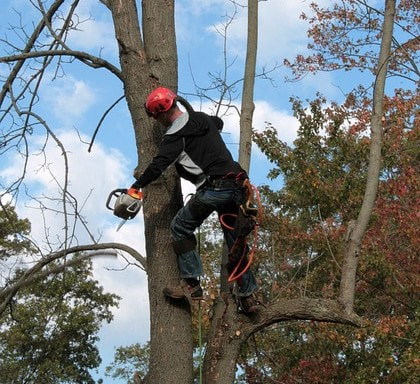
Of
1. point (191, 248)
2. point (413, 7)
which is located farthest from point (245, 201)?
point (413, 7)

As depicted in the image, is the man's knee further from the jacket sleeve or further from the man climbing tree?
the jacket sleeve

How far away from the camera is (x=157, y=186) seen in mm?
4426

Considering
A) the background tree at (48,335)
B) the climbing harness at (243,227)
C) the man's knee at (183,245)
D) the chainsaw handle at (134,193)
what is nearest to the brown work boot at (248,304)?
the climbing harness at (243,227)

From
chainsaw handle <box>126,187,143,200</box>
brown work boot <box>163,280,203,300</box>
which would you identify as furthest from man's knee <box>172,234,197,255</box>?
chainsaw handle <box>126,187,143,200</box>

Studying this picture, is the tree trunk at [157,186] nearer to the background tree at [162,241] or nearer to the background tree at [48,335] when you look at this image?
the background tree at [162,241]

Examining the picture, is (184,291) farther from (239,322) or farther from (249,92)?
(249,92)

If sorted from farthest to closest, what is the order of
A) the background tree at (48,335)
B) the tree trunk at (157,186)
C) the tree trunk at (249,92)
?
the background tree at (48,335)
the tree trunk at (249,92)
the tree trunk at (157,186)

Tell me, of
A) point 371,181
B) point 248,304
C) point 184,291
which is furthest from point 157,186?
point 371,181

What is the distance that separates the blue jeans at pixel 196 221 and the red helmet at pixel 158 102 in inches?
22.7

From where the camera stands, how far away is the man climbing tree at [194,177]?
425 centimetres

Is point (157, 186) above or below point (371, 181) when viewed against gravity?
below

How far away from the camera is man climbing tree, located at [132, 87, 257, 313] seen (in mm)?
4254

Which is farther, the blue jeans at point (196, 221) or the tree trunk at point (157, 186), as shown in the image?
the blue jeans at point (196, 221)

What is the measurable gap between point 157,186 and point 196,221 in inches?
13.8
